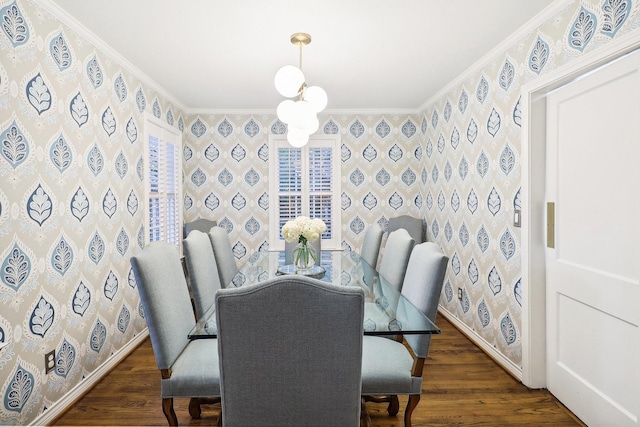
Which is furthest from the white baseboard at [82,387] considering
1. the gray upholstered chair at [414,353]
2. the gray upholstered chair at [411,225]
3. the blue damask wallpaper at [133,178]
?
the gray upholstered chair at [411,225]

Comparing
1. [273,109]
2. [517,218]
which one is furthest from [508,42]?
[273,109]

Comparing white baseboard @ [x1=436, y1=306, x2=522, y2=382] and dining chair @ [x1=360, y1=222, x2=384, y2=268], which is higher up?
dining chair @ [x1=360, y1=222, x2=384, y2=268]

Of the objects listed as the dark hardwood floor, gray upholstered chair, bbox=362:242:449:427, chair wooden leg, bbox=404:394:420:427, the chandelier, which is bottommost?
the dark hardwood floor

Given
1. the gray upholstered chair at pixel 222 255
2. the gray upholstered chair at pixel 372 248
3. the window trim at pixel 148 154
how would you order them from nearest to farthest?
the gray upholstered chair at pixel 222 255, the gray upholstered chair at pixel 372 248, the window trim at pixel 148 154

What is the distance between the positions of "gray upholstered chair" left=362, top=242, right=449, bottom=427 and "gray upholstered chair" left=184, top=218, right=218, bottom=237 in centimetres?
294

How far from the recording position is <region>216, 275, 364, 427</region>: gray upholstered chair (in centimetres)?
113

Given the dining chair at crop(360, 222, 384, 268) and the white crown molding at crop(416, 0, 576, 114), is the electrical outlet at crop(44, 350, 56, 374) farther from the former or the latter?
the white crown molding at crop(416, 0, 576, 114)

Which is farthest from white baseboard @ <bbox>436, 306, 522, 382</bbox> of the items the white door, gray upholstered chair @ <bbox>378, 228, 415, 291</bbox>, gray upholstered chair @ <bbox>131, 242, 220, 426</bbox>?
gray upholstered chair @ <bbox>131, 242, 220, 426</bbox>

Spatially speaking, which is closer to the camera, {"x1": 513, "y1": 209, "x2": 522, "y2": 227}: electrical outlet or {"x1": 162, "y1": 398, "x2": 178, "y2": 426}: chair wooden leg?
{"x1": 162, "y1": 398, "x2": 178, "y2": 426}: chair wooden leg

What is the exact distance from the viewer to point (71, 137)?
2.31 m

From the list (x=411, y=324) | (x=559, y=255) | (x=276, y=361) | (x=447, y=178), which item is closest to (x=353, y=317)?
(x=276, y=361)

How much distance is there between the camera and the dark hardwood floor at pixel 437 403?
2092mm

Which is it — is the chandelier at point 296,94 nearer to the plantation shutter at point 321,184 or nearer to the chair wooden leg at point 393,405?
the chair wooden leg at point 393,405

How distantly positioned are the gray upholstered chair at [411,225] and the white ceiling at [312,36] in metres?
1.57
